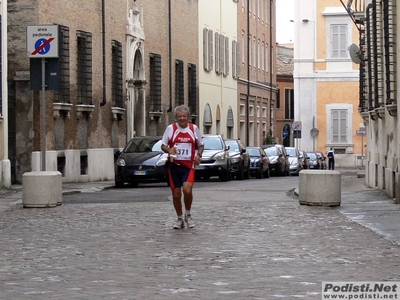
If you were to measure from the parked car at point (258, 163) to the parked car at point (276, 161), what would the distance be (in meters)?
3.23

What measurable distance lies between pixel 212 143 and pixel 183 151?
2143cm

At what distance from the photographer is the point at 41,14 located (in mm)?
32281

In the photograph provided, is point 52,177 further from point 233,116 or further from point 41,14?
point 233,116

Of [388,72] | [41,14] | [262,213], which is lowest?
[262,213]

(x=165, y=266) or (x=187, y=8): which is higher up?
(x=187, y=8)

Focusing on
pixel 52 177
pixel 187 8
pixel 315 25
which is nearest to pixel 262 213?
pixel 52 177

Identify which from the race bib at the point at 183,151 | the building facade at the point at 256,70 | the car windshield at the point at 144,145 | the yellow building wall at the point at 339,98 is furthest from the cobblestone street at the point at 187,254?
the yellow building wall at the point at 339,98

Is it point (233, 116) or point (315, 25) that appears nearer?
point (233, 116)

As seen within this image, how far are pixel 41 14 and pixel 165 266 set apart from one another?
2216cm

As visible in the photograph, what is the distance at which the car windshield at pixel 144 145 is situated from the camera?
32344 millimetres

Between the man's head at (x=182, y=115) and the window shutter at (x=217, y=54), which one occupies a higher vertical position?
the window shutter at (x=217, y=54)

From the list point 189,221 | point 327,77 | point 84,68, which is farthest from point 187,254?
point 327,77

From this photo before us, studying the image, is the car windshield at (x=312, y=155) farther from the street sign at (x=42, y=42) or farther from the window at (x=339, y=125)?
the street sign at (x=42, y=42)

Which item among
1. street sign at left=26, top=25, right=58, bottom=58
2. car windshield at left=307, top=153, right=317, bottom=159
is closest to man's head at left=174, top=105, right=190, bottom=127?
street sign at left=26, top=25, right=58, bottom=58
